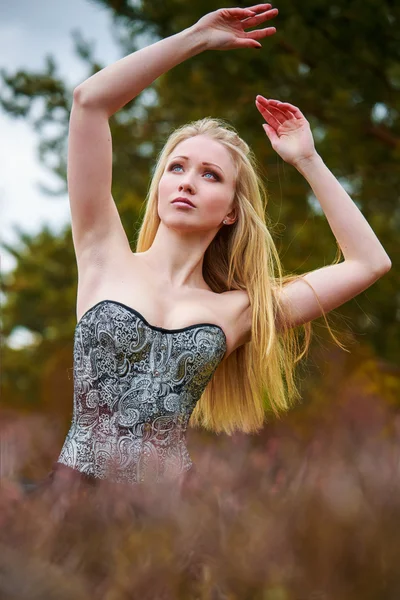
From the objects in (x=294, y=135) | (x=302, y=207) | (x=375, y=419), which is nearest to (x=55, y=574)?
(x=375, y=419)

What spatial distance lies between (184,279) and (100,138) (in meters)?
0.62

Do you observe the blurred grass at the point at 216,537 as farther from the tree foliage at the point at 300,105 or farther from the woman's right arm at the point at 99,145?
the tree foliage at the point at 300,105

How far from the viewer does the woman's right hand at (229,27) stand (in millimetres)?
3225

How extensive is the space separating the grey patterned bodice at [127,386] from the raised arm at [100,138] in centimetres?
26

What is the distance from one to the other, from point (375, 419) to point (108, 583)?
0.66m

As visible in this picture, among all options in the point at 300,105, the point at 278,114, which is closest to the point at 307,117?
the point at 300,105

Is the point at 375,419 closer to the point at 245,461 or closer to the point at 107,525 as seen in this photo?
the point at 245,461

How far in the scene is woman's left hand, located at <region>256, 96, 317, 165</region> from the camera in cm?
346

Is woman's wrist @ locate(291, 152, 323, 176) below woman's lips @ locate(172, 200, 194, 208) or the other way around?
below

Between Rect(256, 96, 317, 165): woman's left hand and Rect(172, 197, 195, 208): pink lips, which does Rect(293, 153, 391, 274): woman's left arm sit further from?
Rect(172, 197, 195, 208): pink lips

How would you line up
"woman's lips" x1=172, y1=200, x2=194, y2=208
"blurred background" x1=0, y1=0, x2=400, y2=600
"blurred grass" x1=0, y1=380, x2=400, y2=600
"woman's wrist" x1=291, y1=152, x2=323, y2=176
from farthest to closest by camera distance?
"blurred background" x1=0, y1=0, x2=400, y2=600 < "woman's wrist" x1=291, y1=152, x2=323, y2=176 < "woman's lips" x1=172, y1=200, x2=194, y2=208 < "blurred grass" x1=0, y1=380, x2=400, y2=600

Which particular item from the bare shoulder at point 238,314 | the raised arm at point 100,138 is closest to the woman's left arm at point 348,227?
the bare shoulder at point 238,314

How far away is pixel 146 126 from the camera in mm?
13570

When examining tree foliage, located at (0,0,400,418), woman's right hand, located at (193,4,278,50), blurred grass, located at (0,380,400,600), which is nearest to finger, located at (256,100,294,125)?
woman's right hand, located at (193,4,278,50)
